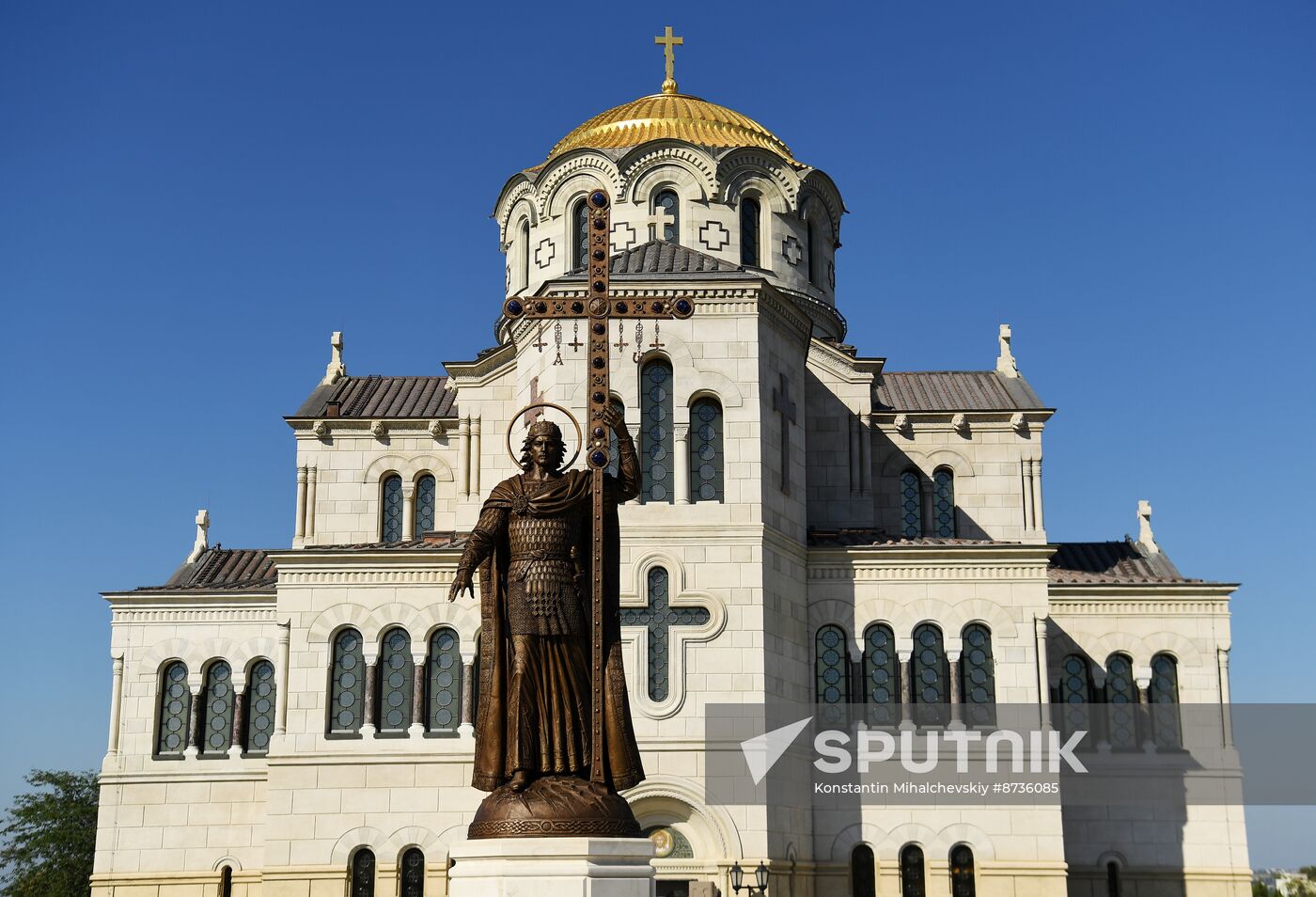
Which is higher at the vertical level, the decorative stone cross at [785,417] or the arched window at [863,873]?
the decorative stone cross at [785,417]

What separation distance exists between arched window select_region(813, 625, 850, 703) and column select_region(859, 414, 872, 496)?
13.7ft

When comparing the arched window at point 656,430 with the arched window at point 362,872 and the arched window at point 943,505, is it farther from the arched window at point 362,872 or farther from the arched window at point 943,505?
the arched window at point 943,505

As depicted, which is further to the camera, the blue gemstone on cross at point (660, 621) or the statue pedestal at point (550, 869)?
the blue gemstone on cross at point (660, 621)

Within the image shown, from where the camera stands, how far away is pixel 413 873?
2759 centimetres

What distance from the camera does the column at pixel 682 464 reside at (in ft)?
87.8

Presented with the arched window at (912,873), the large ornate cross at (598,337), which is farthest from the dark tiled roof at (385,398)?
the large ornate cross at (598,337)

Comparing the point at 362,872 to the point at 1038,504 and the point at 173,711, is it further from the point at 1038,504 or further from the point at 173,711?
the point at 1038,504

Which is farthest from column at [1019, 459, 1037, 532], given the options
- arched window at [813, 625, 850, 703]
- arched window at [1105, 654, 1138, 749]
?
arched window at [813, 625, 850, 703]

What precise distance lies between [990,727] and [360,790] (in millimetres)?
10971

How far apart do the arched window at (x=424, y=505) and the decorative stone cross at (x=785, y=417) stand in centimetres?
890

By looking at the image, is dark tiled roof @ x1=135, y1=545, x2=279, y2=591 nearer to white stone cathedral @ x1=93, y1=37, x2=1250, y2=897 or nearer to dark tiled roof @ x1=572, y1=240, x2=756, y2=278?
white stone cathedral @ x1=93, y1=37, x2=1250, y2=897

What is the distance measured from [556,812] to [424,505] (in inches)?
877

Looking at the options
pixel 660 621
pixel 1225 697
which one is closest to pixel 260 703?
pixel 660 621

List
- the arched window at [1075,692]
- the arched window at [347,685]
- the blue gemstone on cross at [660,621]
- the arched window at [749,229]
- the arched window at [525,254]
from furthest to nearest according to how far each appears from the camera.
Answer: the arched window at [525,254] < the arched window at [749,229] < the arched window at [1075,692] < the arched window at [347,685] < the blue gemstone on cross at [660,621]
